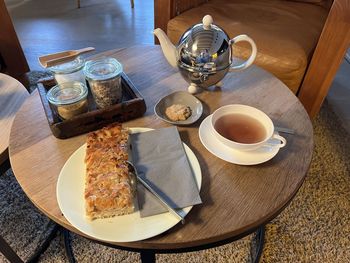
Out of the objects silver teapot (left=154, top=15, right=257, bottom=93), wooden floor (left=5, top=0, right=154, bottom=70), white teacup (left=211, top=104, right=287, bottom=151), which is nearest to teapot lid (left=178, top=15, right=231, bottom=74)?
silver teapot (left=154, top=15, right=257, bottom=93)

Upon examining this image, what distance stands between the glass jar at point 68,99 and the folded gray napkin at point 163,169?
16 centimetres

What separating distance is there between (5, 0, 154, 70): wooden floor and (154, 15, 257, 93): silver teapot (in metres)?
1.59

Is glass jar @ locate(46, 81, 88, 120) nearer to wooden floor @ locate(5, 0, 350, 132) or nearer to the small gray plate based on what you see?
the small gray plate

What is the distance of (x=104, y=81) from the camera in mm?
739

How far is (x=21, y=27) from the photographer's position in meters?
2.62

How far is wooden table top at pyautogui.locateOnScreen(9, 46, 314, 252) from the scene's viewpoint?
559 millimetres

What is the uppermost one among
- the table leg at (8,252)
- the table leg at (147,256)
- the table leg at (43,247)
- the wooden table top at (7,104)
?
the table leg at (147,256)

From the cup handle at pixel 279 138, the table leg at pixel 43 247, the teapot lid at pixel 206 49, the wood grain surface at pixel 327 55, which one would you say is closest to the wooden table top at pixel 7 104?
the table leg at pixel 43 247

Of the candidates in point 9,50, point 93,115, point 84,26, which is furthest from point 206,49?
point 84,26

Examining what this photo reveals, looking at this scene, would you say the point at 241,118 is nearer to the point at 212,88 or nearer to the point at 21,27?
the point at 212,88

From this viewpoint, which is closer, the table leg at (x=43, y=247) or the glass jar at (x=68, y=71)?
the glass jar at (x=68, y=71)

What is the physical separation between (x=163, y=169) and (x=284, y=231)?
0.73 meters

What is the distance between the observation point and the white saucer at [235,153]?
65 cm

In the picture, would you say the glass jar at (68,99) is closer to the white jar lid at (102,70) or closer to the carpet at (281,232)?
the white jar lid at (102,70)
